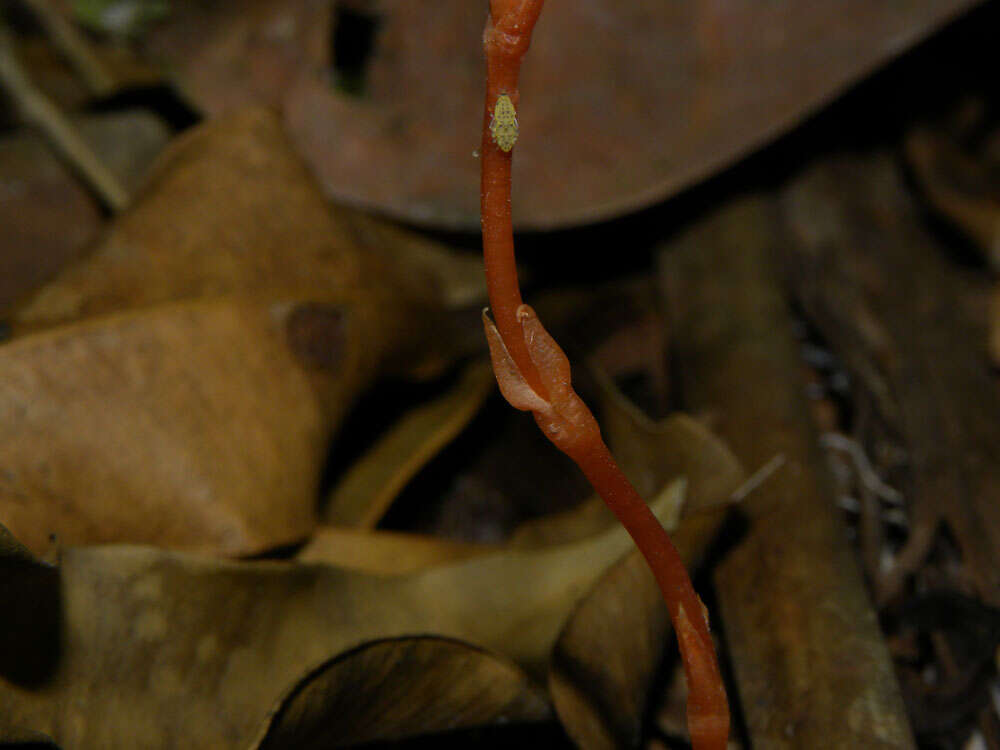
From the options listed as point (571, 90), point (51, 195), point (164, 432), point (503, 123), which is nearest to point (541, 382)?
point (503, 123)

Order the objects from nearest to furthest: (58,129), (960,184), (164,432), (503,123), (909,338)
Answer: (503,123) < (164,432) < (909,338) < (58,129) < (960,184)

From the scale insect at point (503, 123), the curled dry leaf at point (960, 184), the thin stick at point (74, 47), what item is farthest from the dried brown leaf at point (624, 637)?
the thin stick at point (74, 47)

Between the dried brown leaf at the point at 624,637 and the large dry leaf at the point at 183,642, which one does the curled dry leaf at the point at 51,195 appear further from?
the dried brown leaf at the point at 624,637

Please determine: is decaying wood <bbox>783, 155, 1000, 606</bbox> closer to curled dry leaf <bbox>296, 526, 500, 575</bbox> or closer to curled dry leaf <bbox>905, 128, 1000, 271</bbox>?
curled dry leaf <bbox>905, 128, 1000, 271</bbox>

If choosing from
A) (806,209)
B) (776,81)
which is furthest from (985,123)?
(776,81)

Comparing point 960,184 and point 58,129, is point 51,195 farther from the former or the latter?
point 960,184

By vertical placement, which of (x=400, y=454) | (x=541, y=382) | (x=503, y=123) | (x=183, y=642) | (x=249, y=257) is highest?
(x=503, y=123)

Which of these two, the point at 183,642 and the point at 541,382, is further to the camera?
the point at 183,642
